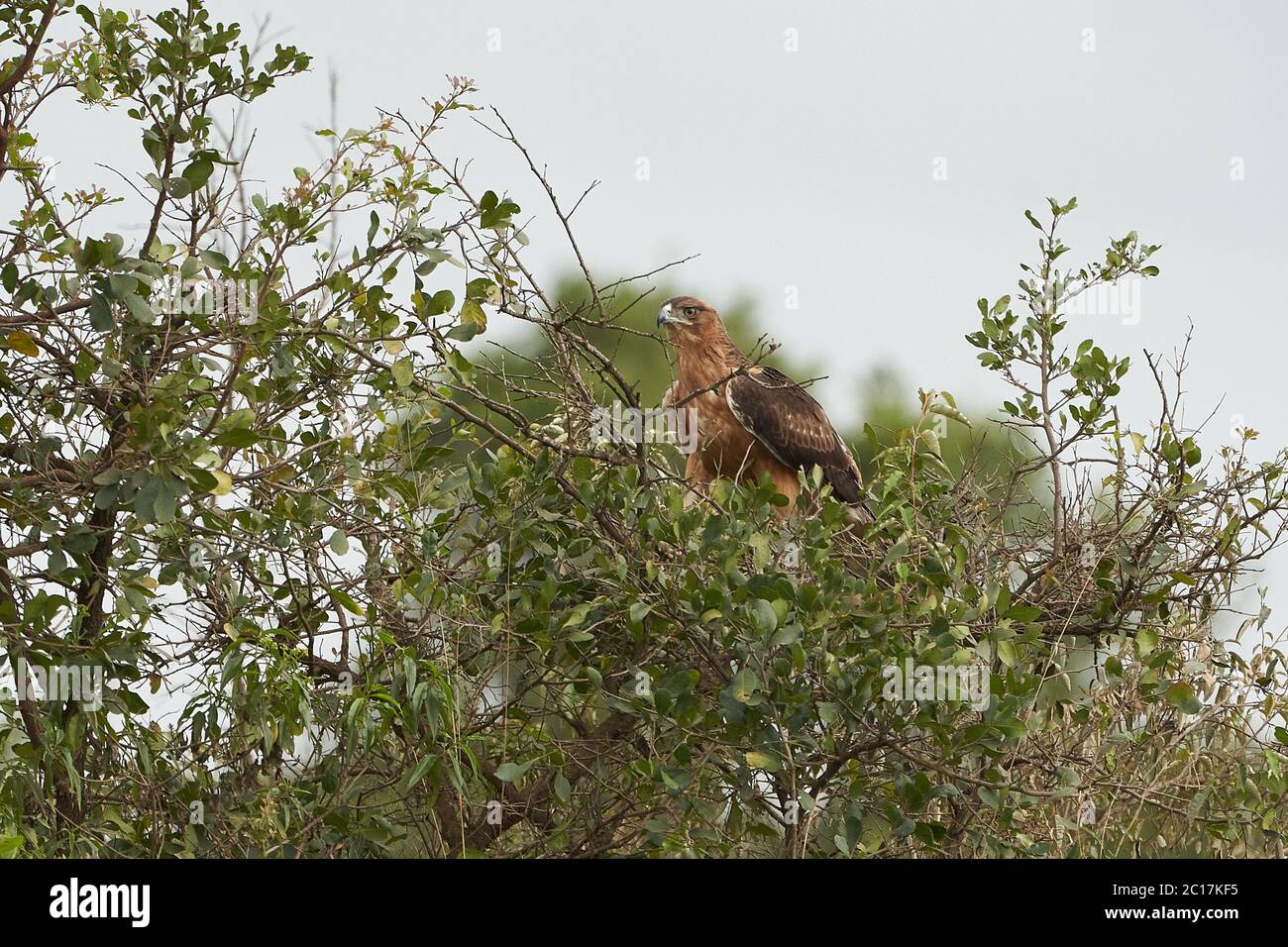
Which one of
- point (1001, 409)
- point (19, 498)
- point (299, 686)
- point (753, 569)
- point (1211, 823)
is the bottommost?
point (1211, 823)

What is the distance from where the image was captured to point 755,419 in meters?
6.19

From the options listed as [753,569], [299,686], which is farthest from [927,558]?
[299,686]

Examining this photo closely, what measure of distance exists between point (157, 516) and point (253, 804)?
969mm

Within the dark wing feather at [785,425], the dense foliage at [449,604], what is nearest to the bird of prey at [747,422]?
the dark wing feather at [785,425]

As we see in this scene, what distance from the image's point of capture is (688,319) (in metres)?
6.55

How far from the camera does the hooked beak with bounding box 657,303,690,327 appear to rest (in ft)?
21.3

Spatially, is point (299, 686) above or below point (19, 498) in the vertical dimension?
below

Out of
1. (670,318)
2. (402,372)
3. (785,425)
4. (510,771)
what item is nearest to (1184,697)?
(510,771)

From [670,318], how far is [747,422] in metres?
0.70

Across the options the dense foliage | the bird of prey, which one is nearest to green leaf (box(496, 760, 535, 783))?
the dense foliage

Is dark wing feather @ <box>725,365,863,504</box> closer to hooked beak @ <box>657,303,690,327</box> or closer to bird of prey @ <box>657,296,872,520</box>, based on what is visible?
bird of prey @ <box>657,296,872,520</box>

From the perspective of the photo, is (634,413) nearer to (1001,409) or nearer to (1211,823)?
(1001,409)

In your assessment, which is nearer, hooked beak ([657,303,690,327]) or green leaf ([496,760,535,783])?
green leaf ([496,760,535,783])

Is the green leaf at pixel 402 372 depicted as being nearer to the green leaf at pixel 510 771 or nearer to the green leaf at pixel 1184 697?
the green leaf at pixel 510 771
